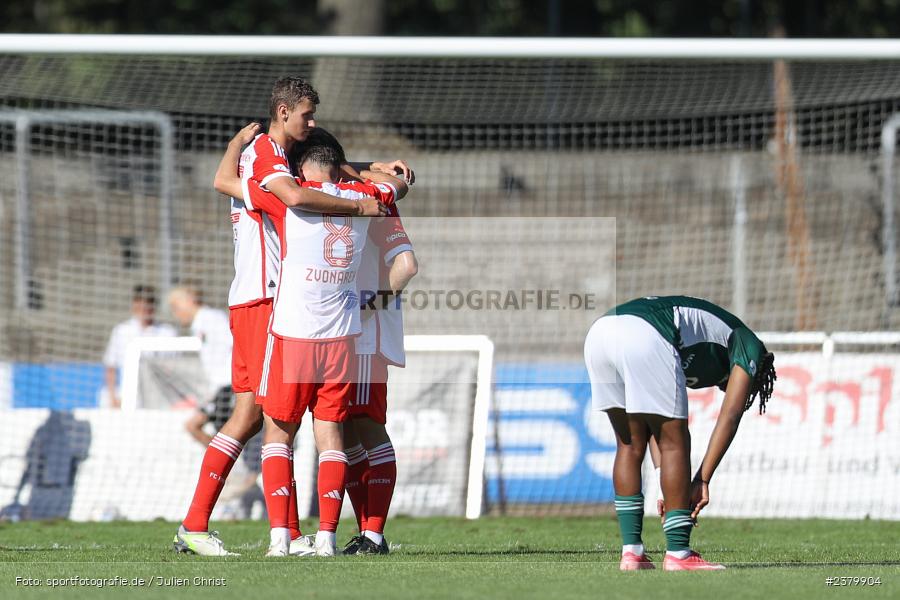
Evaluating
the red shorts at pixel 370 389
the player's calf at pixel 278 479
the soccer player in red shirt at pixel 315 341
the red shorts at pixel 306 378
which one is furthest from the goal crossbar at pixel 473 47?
the player's calf at pixel 278 479

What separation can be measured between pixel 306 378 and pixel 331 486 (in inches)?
21.9

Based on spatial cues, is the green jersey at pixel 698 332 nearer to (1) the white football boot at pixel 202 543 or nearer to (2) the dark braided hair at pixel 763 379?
(2) the dark braided hair at pixel 763 379

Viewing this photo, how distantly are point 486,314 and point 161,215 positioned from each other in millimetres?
4130

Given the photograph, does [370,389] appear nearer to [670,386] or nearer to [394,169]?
[394,169]

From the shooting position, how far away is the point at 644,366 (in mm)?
5531

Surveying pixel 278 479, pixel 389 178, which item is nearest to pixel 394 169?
pixel 389 178

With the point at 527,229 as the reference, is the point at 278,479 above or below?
below

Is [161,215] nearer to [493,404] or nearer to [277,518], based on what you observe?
[493,404]

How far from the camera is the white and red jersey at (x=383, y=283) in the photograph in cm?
659

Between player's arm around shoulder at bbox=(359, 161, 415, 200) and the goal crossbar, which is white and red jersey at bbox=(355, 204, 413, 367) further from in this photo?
the goal crossbar

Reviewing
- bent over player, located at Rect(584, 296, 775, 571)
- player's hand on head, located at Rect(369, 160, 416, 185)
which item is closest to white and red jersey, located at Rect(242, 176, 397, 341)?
player's hand on head, located at Rect(369, 160, 416, 185)

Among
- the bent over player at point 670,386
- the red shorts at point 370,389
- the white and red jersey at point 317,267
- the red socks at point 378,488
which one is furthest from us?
the red socks at point 378,488

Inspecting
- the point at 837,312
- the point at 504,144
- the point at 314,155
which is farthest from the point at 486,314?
the point at 314,155

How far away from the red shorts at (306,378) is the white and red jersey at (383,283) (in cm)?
25
